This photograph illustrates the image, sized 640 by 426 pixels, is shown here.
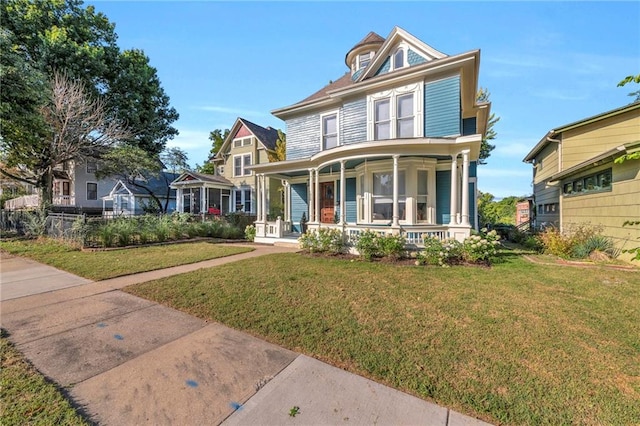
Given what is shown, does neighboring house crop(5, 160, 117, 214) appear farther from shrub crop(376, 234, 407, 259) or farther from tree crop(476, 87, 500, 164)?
tree crop(476, 87, 500, 164)

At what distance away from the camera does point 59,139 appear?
47.1ft

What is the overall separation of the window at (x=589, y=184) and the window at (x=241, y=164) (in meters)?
20.1

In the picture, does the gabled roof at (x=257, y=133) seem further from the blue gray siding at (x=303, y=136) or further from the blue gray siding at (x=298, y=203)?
the blue gray siding at (x=298, y=203)

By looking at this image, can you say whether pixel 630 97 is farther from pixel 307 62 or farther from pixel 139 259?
pixel 139 259

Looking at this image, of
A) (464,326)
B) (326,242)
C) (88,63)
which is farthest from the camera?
(88,63)

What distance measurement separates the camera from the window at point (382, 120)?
10.4 m

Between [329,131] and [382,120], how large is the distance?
2761mm

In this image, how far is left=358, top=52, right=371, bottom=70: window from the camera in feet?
41.6

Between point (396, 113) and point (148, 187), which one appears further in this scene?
point (148, 187)

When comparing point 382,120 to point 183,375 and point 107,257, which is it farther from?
point 107,257

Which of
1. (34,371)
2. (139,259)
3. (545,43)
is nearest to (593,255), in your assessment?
(545,43)

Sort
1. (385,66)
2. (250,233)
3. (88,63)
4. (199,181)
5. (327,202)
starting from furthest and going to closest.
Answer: (199,181) → (88,63) → (250,233) → (327,202) → (385,66)

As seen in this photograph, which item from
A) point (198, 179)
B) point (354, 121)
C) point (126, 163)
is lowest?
point (198, 179)

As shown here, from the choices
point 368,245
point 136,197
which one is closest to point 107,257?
point 368,245
